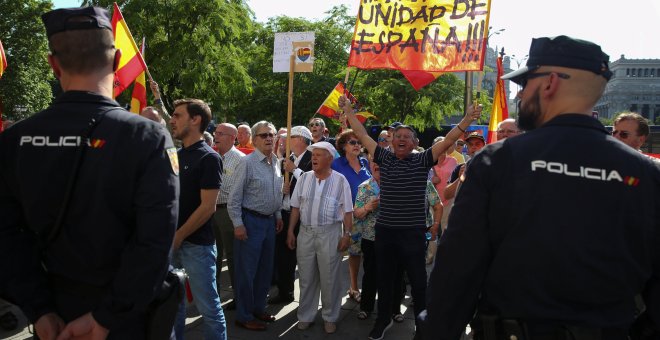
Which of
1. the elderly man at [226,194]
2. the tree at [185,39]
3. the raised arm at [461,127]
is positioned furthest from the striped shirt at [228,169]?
the tree at [185,39]

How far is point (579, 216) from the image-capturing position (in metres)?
1.78

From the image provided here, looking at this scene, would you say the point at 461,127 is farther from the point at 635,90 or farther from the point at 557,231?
the point at 635,90

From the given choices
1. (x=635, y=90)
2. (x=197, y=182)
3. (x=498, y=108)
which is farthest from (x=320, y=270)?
(x=635, y=90)

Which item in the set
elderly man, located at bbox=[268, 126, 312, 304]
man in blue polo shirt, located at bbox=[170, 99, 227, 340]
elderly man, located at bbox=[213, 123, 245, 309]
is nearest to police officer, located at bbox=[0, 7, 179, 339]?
man in blue polo shirt, located at bbox=[170, 99, 227, 340]

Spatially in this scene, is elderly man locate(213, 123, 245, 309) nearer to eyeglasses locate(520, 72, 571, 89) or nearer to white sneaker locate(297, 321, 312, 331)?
white sneaker locate(297, 321, 312, 331)

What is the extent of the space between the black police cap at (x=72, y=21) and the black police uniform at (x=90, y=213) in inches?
9.8

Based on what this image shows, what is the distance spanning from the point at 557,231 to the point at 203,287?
9.13 ft

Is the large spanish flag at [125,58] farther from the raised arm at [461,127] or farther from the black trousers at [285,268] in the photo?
the raised arm at [461,127]

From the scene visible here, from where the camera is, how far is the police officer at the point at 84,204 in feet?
6.29

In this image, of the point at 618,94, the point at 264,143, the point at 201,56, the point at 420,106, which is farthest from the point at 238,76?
the point at 618,94

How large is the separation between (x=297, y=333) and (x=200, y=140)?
2250 mm

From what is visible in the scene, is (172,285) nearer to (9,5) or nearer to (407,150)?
(407,150)

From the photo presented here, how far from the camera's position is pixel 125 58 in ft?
19.3

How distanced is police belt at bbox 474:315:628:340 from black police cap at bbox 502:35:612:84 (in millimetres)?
939
